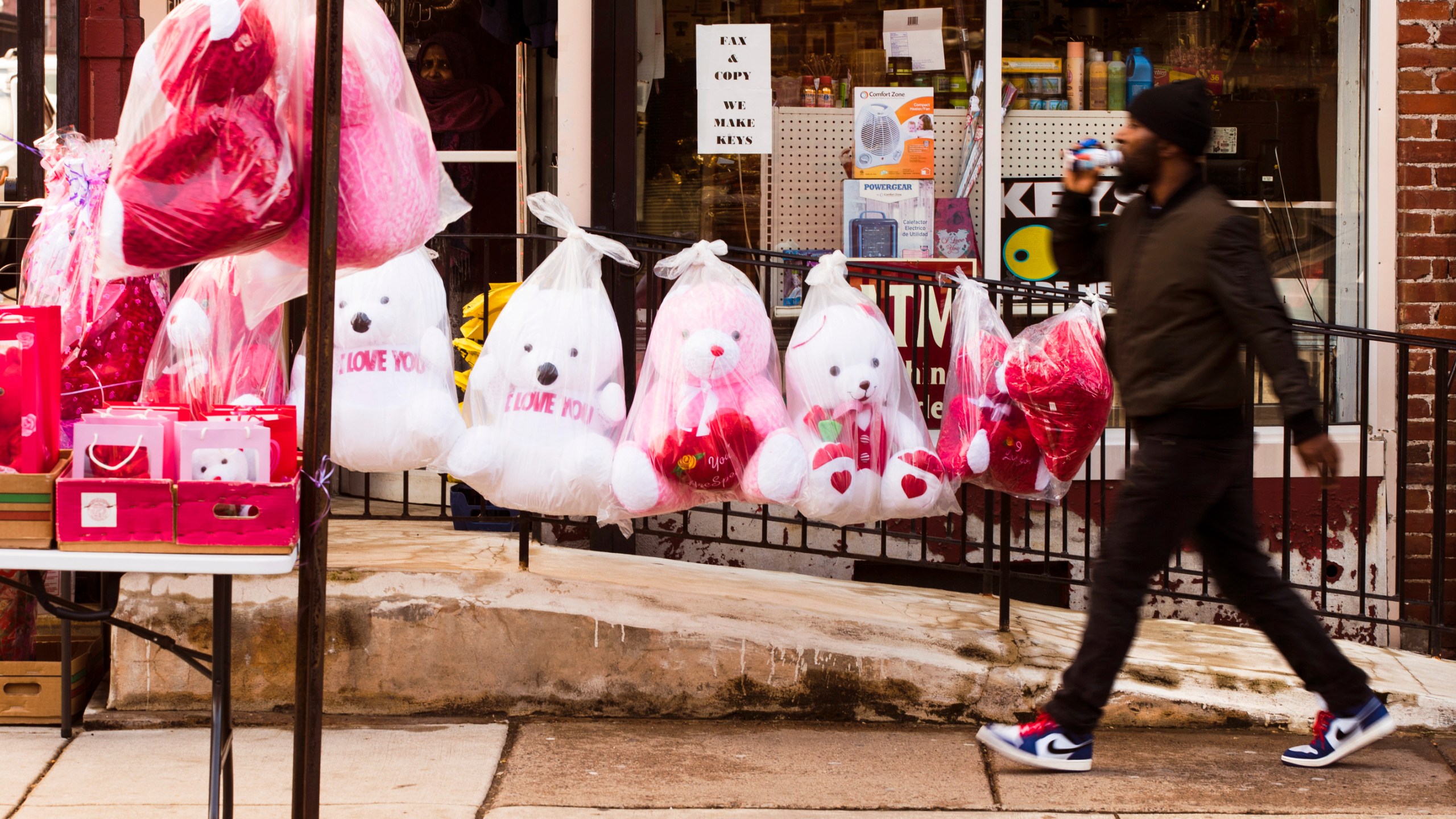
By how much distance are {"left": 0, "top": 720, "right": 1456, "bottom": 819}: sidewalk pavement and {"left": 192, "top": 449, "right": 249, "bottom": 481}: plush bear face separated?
140 centimetres

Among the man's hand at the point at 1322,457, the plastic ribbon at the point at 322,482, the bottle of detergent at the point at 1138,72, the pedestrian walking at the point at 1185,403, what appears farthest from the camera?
the bottle of detergent at the point at 1138,72

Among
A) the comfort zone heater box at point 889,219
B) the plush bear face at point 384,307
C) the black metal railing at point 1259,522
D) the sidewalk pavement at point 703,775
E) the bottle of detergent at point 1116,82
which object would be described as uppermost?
the bottle of detergent at point 1116,82

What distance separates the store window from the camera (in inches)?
243

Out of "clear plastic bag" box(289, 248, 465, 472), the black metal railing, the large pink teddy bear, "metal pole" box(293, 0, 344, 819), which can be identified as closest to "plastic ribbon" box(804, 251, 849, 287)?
the black metal railing

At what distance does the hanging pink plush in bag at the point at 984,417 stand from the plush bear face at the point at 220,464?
2.43 m

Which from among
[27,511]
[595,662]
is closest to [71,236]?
[27,511]

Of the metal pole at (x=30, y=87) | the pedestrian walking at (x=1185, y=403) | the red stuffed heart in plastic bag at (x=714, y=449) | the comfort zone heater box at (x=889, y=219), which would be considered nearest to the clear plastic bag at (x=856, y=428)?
the red stuffed heart in plastic bag at (x=714, y=449)

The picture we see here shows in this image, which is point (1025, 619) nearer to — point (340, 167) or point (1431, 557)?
point (1431, 557)

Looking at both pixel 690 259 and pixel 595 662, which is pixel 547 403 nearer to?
pixel 690 259

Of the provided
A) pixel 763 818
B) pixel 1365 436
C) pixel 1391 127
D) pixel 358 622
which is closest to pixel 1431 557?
pixel 1365 436

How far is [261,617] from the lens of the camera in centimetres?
474

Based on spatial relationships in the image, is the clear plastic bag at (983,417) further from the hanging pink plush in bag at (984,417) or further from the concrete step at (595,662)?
the concrete step at (595,662)

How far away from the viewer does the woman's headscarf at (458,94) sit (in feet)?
22.0

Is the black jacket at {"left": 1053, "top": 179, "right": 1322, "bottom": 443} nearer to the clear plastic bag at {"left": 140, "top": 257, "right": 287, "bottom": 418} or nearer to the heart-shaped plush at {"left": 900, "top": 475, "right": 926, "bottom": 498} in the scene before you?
the heart-shaped plush at {"left": 900, "top": 475, "right": 926, "bottom": 498}
